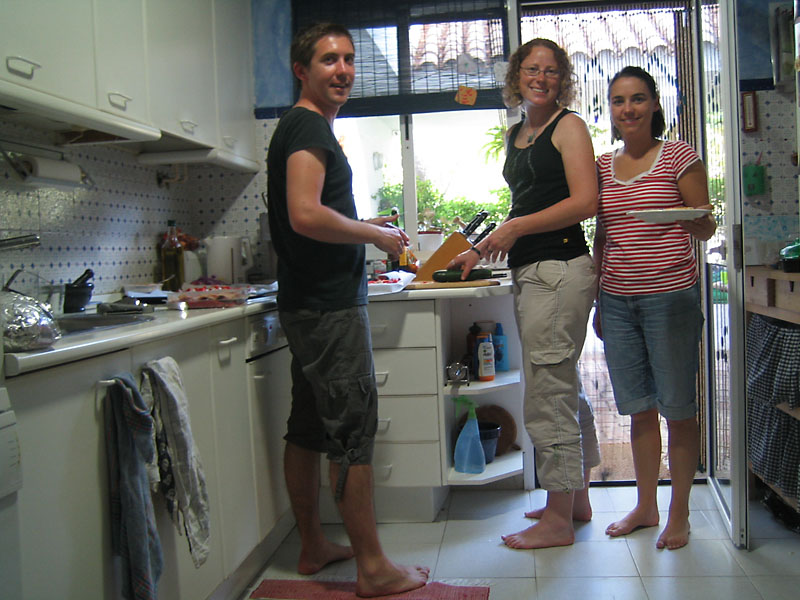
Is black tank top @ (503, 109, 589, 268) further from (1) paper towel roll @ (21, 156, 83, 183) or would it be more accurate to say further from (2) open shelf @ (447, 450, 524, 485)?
(1) paper towel roll @ (21, 156, 83, 183)

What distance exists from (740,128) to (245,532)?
185 centimetres

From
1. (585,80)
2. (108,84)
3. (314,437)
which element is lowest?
(314,437)

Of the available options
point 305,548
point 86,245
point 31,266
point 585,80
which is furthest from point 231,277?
point 585,80

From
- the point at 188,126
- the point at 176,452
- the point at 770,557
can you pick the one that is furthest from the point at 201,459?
the point at 770,557

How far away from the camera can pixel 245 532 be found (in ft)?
6.24

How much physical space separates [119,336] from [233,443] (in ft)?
2.01

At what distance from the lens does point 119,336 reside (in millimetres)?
1338

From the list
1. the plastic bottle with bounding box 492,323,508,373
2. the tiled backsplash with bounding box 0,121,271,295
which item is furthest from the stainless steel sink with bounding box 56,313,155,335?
the plastic bottle with bounding box 492,323,508,373

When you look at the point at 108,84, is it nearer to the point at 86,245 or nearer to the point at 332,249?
the point at 86,245

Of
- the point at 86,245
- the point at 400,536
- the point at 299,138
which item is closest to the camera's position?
the point at 299,138

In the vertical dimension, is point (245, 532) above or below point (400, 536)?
above

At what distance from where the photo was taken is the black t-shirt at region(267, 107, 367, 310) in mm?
1785

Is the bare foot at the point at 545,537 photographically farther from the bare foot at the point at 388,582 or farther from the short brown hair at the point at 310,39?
the short brown hair at the point at 310,39

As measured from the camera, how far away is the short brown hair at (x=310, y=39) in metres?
1.79
